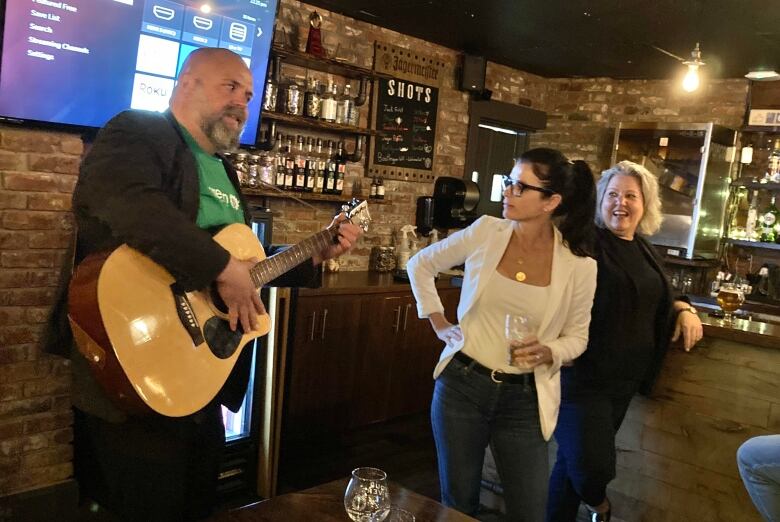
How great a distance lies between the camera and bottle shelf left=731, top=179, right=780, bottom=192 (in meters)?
A: 4.95

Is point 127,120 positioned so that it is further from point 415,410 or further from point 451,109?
point 451,109

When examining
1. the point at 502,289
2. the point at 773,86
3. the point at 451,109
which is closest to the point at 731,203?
the point at 773,86

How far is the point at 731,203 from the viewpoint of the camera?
5.28 metres

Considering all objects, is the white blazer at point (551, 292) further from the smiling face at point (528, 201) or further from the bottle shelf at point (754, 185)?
the bottle shelf at point (754, 185)

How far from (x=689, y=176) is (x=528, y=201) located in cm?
363

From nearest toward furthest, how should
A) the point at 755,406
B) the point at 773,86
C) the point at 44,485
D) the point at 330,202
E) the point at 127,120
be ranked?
the point at 127,120
the point at 755,406
the point at 44,485
the point at 330,202
the point at 773,86

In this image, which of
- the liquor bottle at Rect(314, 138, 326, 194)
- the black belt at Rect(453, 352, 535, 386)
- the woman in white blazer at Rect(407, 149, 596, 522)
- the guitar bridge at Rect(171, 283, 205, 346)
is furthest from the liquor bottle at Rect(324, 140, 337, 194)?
the guitar bridge at Rect(171, 283, 205, 346)

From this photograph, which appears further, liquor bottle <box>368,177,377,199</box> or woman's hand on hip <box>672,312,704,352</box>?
liquor bottle <box>368,177,377,199</box>

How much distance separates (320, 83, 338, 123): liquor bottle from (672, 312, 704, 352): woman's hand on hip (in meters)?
2.46

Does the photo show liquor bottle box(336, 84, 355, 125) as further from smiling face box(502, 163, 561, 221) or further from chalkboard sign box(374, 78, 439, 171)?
smiling face box(502, 163, 561, 221)

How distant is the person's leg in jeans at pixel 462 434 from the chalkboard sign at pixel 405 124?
275cm

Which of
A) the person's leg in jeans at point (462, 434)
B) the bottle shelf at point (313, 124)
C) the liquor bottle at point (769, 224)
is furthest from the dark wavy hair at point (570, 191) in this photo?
the liquor bottle at point (769, 224)

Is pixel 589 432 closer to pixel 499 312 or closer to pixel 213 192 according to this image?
pixel 499 312

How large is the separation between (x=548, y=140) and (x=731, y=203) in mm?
1615
